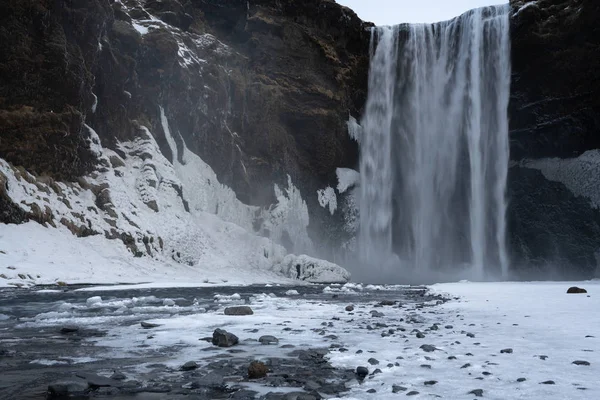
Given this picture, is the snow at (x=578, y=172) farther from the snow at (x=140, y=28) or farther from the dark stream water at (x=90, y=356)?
the dark stream water at (x=90, y=356)

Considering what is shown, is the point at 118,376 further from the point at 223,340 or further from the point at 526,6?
the point at 526,6

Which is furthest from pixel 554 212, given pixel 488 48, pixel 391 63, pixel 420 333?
pixel 420 333

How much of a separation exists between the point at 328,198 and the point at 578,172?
971 inches

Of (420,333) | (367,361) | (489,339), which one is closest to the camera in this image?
(367,361)

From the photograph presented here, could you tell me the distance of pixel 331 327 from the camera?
9812 mm

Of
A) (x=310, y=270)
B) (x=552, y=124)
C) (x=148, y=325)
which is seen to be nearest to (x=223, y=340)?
(x=148, y=325)

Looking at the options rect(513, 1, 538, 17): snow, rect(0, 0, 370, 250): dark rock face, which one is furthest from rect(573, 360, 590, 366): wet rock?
rect(513, 1, 538, 17): snow

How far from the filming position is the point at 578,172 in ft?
145

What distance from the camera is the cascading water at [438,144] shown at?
1752 inches

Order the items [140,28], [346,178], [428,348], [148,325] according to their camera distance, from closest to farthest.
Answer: [428,348]
[148,325]
[140,28]
[346,178]

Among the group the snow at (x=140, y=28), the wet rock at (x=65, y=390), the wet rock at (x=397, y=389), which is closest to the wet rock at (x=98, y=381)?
the wet rock at (x=65, y=390)

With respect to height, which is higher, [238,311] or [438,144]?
[438,144]

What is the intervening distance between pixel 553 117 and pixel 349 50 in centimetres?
2216

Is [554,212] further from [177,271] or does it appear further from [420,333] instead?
[420,333]
